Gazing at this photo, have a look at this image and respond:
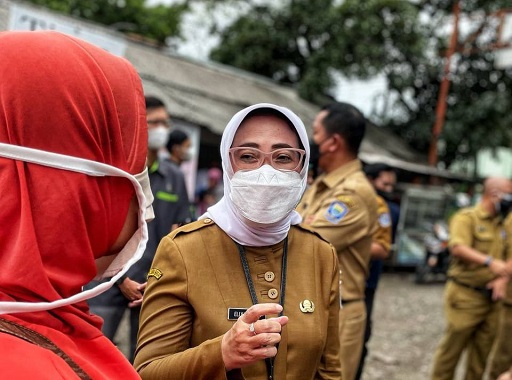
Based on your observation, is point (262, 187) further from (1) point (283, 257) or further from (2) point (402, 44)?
(2) point (402, 44)

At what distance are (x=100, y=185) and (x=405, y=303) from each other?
25.0 ft

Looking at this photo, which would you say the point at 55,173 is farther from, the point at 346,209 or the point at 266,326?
the point at 346,209

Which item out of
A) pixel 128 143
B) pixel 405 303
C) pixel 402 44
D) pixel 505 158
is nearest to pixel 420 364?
pixel 405 303

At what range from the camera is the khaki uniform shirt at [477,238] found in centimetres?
412

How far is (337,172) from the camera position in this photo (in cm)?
272

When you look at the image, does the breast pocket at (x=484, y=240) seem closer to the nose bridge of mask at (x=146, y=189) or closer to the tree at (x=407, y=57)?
the nose bridge of mask at (x=146, y=189)

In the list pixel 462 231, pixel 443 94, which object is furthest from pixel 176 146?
pixel 443 94

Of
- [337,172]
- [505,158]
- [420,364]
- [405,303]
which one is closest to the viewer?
[337,172]

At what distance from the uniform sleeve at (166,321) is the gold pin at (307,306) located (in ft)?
1.08

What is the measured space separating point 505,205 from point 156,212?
2735mm

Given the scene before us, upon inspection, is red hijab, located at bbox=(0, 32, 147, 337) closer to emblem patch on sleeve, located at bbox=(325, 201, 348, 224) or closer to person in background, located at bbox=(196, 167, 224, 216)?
emblem patch on sleeve, located at bbox=(325, 201, 348, 224)

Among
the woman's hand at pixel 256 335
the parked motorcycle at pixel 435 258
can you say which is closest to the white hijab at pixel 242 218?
the woman's hand at pixel 256 335

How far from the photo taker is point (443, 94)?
40.8 ft

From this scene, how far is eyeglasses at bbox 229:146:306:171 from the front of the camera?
67.6 inches
